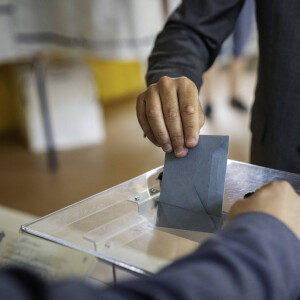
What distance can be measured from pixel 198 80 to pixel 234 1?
21 centimetres

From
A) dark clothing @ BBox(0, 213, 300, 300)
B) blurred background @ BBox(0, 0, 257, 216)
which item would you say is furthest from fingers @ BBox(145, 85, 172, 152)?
blurred background @ BBox(0, 0, 257, 216)

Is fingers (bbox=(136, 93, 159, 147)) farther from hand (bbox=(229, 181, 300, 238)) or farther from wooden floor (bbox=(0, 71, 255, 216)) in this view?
wooden floor (bbox=(0, 71, 255, 216))

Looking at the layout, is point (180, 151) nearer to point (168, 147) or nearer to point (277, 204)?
point (168, 147)

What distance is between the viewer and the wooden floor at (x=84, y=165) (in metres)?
2.17

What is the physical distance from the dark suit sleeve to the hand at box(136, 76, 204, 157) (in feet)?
0.49

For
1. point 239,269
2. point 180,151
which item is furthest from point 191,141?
point 239,269

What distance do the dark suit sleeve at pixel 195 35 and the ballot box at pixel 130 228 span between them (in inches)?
10.3

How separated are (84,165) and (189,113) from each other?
6.25 feet

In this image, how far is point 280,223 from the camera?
447 millimetres

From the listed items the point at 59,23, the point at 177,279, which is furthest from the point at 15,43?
the point at 177,279

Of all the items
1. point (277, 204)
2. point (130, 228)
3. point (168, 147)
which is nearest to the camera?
point (277, 204)

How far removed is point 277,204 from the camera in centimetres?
48

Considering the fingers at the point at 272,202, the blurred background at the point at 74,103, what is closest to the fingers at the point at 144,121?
the fingers at the point at 272,202

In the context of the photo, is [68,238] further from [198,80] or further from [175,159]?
[198,80]
